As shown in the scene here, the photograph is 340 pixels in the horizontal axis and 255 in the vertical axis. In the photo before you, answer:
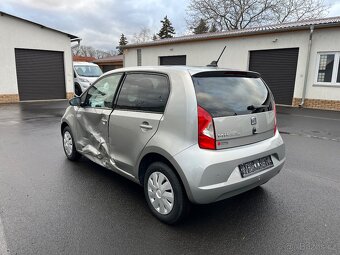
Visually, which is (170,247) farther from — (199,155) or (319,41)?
(319,41)

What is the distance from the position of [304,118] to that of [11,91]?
540 inches

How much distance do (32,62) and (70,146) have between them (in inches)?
458

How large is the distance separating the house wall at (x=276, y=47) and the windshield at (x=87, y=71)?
15.7 feet

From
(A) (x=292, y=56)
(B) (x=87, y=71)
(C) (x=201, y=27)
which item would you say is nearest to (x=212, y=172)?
(A) (x=292, y=56)

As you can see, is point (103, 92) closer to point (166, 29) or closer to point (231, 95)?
point (231, 95)

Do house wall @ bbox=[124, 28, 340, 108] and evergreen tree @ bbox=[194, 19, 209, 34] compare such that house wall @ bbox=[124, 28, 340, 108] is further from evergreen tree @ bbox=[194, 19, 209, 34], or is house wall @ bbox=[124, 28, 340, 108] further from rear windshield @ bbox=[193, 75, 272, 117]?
evergreen tree @ bbox=[194, 19, 209, 34]

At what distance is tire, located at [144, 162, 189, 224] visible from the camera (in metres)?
2.64

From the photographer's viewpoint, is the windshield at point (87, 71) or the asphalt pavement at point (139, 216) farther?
the windshield at point (87, 71)

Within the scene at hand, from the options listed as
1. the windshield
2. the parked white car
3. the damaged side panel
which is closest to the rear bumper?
the damaged side panel

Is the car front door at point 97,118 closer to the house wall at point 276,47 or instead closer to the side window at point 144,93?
the side window at point 144,93

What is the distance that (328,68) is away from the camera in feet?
38.1

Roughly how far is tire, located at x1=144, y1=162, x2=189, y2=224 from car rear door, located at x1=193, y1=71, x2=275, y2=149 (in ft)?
1.93

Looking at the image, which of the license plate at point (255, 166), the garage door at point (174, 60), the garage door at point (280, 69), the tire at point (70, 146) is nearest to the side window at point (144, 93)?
the license plate at point (255, 166)

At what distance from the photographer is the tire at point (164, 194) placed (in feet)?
8.66
